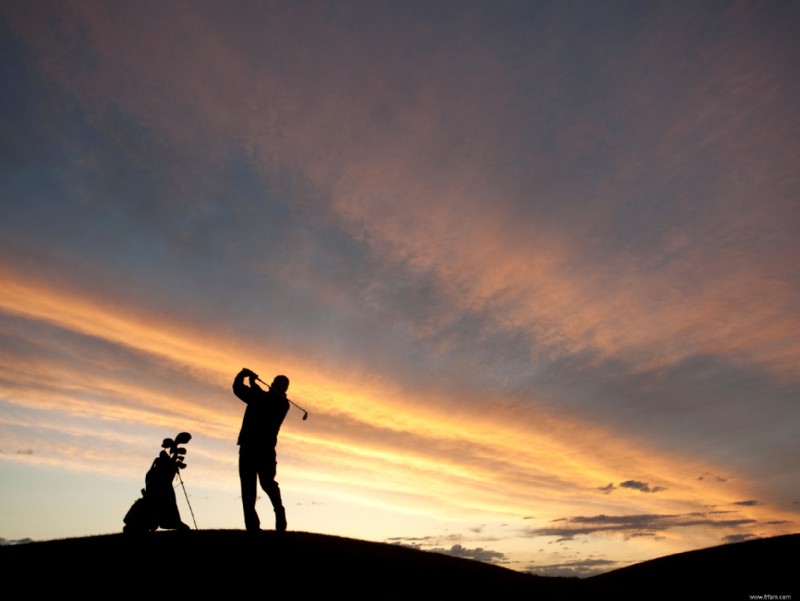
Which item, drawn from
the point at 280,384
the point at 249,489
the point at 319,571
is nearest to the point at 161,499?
the point at 249,489

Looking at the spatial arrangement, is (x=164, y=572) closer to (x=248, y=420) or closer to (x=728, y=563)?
(x=248, y=420)

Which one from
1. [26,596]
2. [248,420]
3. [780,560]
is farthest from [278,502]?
[780,560]

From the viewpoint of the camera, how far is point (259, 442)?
1339 cm

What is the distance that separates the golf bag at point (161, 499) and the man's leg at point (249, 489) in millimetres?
2721

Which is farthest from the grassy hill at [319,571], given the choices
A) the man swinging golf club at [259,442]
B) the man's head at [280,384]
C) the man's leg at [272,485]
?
the man's head at [280,384]

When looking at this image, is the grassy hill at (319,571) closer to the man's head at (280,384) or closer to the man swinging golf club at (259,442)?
the man swinging golf club at (259,442)

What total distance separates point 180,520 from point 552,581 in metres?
10.4

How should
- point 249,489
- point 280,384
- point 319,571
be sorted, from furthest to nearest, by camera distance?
point 280,384 < point 249,489 < point 319,571

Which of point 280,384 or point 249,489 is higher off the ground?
point 280,384

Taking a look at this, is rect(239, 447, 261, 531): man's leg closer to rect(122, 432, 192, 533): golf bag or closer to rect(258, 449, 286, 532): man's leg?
rect(258, 449, 286, 532): man's leg

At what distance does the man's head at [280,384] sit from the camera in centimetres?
1427

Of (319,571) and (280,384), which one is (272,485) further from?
(319,571)

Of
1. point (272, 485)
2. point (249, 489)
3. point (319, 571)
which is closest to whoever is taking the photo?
point (319, 571)

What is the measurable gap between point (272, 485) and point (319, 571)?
315cm
